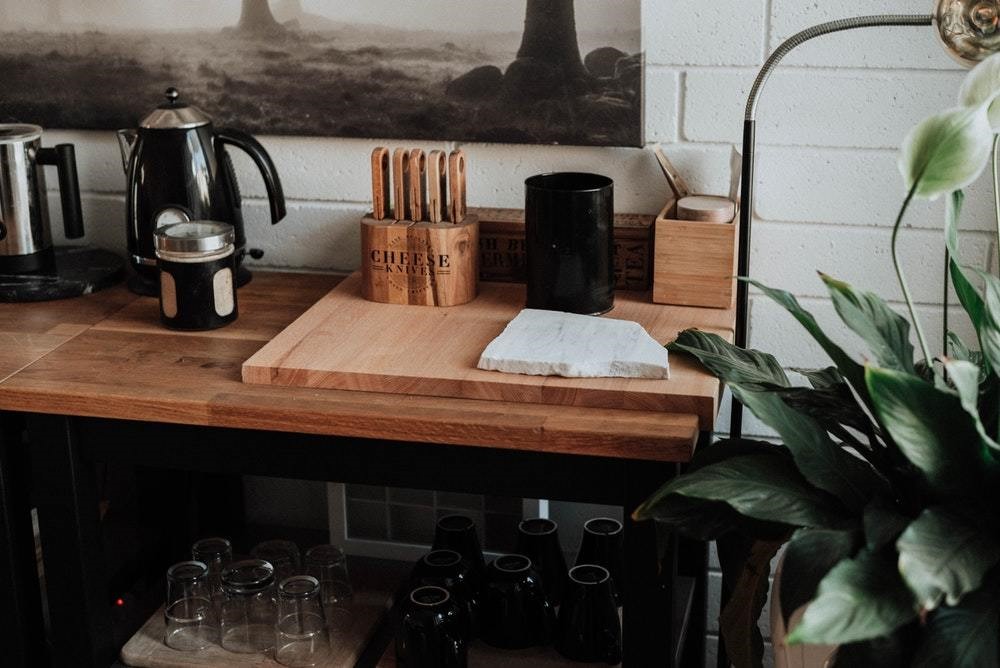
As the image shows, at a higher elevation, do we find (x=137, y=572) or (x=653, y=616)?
(x=653, y=616)

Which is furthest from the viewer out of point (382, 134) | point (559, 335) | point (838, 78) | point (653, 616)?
point (382, 134)

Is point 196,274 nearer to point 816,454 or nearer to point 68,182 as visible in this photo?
point 68,182

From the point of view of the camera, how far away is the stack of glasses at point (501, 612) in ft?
5.11

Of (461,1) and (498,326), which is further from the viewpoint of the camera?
(461,1)

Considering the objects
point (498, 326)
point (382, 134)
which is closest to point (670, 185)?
point (498, 326)

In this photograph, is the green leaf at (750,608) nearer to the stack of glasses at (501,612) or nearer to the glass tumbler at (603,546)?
the stack of glasses at (501,612)

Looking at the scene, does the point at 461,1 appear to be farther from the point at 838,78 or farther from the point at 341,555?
the point at 341,555

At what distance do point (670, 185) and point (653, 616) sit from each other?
2.14ft

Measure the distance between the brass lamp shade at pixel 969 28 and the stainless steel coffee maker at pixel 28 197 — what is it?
4.04ft

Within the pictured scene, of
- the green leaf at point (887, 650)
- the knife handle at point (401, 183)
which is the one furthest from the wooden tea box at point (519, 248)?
the green leaf at point (887, 650)

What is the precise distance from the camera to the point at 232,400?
1.40 m

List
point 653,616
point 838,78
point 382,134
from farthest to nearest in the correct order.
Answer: point 382,134 → point 838,78 → point 653,616

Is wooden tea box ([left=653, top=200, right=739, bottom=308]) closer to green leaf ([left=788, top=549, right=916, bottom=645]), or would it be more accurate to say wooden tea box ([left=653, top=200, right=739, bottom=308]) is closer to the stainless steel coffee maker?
green leaf ([left=788, top=549, right=916, bottom=645])

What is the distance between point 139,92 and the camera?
75.9 inches
